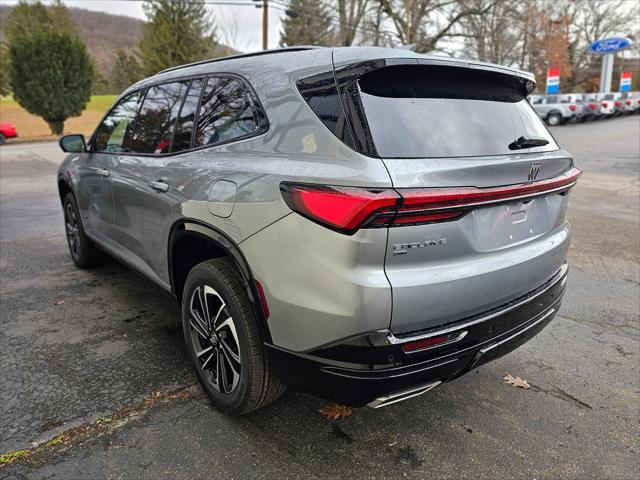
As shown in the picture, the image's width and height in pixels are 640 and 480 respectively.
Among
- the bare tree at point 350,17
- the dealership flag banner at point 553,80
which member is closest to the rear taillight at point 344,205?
the bare tree at point 350,17

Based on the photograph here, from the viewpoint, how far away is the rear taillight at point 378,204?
174cm

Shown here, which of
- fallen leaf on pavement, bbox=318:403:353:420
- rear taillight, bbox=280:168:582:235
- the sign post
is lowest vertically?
fallen leaf on pavement, bbox=318:403:353:420

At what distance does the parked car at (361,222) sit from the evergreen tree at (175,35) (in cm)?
3697

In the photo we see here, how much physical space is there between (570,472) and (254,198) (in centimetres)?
188

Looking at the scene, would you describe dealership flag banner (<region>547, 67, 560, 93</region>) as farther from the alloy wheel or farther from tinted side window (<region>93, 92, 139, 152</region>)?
the alloy wheel

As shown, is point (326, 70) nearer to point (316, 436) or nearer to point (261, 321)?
point (261, 321)

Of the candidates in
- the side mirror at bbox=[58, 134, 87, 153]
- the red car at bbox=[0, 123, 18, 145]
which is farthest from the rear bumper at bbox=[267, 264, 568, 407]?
the red car at bbox=[0, 123, 18, 145]

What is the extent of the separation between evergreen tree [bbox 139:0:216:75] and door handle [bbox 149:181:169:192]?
36.3 metres

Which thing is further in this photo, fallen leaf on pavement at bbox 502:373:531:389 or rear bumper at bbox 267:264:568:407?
fallen leaf on pavement at bbox 502:373:531:389

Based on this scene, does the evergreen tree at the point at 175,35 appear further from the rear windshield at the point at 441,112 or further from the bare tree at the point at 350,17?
the rear windshield at the point at 441,112

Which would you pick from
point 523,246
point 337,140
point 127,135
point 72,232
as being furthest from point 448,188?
point 72,232

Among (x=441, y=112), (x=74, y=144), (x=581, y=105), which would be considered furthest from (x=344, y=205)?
(x=581, y=105)

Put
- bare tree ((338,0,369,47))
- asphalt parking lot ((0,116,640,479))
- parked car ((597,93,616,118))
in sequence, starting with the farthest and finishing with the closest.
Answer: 1. bare tree ((338,0,369,47))
2. parked car ((597,93,616,118))
3. asphalt parking lot ((0,116,640,479))

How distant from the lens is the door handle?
2852 mm
